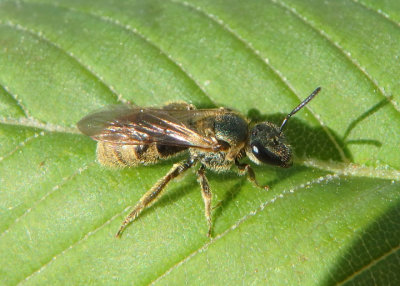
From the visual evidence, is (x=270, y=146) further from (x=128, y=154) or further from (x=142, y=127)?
(x=128, y=154)

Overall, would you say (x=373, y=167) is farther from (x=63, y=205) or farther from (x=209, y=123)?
(x=63, y=205)

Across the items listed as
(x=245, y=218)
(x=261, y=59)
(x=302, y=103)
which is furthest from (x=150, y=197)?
(x=261, y=59)

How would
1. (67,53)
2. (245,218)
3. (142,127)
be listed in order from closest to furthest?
(245,218) < (142,127) < (67,53)

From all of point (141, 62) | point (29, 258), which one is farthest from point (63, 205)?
point (141, 62)

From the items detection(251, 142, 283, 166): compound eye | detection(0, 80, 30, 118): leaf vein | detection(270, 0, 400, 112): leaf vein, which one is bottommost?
detection(0, 80, 30, 118): leaf vein

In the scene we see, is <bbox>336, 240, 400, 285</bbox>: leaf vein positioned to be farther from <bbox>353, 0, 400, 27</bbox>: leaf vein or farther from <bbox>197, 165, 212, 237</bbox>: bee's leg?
<bbox>353, 0, 400, 27</bbox>: leaf vein

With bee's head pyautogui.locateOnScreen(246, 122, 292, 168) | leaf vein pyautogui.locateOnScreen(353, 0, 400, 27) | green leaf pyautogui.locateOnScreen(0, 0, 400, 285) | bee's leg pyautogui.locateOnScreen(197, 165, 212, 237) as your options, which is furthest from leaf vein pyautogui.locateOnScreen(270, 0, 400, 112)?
bee's leg pyautogui.locateOnScreen(197, 165, 212, 237)
